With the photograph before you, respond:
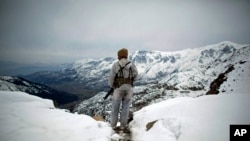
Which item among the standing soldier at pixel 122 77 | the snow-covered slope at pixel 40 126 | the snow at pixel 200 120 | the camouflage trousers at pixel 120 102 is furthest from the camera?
the camouflage trousers at pixel 120 102

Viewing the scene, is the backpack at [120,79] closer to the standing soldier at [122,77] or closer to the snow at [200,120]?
the standing soldier at [122,77]

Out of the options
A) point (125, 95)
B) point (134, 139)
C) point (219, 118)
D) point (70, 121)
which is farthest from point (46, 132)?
point (219, 118)

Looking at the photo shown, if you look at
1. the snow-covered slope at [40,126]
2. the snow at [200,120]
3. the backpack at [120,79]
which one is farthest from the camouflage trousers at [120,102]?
the snow-covered slope at [40,126]

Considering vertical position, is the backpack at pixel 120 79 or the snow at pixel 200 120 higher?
the backpack at pixel 120 79

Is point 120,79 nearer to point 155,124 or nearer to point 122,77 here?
point 122,77

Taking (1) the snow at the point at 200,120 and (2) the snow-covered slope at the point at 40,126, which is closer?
(1) the snow at the point at 200,120

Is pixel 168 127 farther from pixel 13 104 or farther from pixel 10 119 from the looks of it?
pixel 13 104

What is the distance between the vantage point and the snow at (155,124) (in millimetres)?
6824

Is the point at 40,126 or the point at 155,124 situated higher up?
the point at 40,126

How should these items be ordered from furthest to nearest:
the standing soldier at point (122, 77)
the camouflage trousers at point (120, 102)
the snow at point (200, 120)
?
the camouflage trousers at point (120, 102), the standing soldier at point (122, 77), the snow at point (200, 120)

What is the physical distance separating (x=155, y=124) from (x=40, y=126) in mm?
4520

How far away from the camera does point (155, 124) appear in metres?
8.75

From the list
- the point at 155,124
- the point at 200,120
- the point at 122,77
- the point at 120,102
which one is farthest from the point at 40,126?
the point at 200,120

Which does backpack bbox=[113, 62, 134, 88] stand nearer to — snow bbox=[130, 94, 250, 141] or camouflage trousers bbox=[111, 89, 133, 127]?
camouflage trousers bbox=[111, 89, 133, 127]
